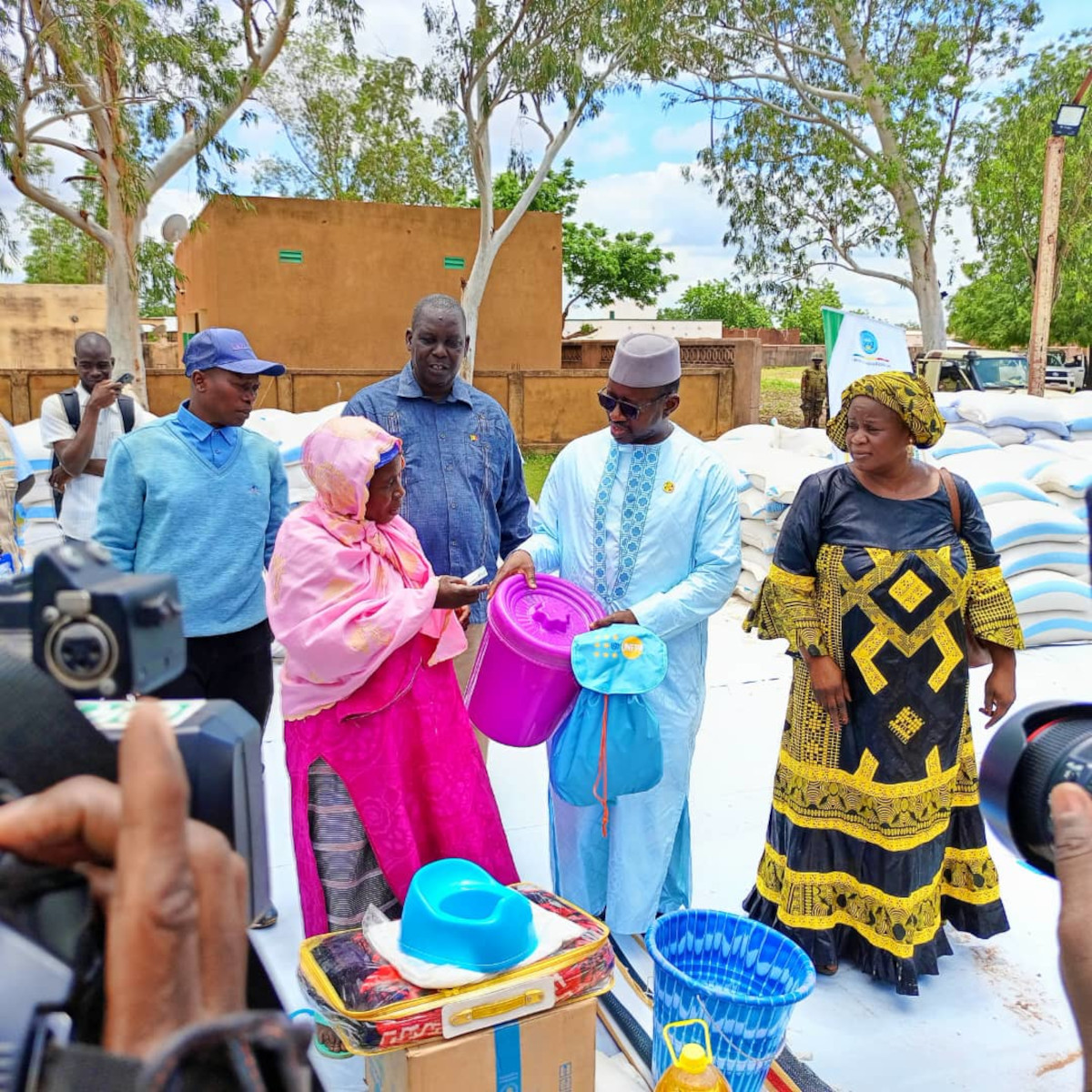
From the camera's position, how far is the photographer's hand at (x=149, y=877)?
0.62m

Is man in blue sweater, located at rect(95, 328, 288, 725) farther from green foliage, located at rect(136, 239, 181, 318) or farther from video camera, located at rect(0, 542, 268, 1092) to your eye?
green foliage, located at rect(136, 239, 181, 318)

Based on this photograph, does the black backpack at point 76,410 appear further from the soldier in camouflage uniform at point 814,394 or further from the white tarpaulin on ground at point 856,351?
the soldier in camouflage uniform at point 814,394

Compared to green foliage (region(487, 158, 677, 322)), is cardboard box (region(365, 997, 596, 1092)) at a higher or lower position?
lower

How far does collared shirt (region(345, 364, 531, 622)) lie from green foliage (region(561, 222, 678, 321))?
109 ft

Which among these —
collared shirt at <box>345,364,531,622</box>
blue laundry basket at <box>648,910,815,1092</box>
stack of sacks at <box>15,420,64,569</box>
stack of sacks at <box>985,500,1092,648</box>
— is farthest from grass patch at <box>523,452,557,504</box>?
→ blue laundry basket at <box>648,910,815,1092</box>

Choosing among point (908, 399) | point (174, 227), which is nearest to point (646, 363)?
point (908, 399)

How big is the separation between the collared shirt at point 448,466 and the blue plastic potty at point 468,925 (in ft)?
4.82

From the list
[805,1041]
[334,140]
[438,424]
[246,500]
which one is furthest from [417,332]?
[334,140]

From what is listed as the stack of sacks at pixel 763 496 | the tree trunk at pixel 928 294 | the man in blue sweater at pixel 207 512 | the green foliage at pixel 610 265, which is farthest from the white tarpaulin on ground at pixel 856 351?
the green foliage at pixel 610 265

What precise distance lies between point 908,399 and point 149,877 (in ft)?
8.21

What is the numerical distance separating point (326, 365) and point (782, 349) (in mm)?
28463

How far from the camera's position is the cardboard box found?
1.92 meters

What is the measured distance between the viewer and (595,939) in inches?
83.5

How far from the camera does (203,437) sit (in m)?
3.06
